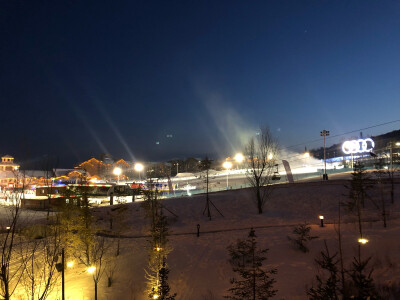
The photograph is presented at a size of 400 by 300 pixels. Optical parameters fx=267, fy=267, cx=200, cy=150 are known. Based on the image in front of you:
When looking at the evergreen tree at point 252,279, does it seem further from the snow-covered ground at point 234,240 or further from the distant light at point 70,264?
the distant light at point 70,264

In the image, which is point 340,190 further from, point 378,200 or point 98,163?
point 98,163

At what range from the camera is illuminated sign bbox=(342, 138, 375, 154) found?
181ft

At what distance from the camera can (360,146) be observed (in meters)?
55.9

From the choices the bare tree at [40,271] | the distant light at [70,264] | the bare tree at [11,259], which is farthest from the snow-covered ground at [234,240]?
the bare tree at [11,259]

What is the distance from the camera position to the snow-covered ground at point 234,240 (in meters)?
12.1

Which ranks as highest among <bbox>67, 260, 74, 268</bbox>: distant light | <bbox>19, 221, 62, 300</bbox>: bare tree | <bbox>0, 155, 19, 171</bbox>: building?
<bbox>0, 155, 19, 171</bbox>: building

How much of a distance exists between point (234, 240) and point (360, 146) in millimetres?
49765

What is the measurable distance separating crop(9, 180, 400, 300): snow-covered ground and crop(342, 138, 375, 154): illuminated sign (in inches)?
1276

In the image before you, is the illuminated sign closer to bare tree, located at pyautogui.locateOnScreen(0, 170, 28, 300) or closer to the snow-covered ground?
the snow-covered ground

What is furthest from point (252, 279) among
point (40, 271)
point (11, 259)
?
point (11, 259)

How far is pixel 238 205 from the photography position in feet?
89.5

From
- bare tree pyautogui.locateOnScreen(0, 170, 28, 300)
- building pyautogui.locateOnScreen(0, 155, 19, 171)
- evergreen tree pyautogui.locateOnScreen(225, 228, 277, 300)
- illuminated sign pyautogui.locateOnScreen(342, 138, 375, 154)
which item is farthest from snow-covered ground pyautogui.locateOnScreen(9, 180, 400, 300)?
building pyautogui.locateOnScreen(0, 155, 19, 171)

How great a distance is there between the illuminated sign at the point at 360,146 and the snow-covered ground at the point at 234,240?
32.4 meters

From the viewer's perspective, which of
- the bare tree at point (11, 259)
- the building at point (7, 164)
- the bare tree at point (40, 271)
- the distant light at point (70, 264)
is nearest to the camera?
the bare tree at point (11, 259)
